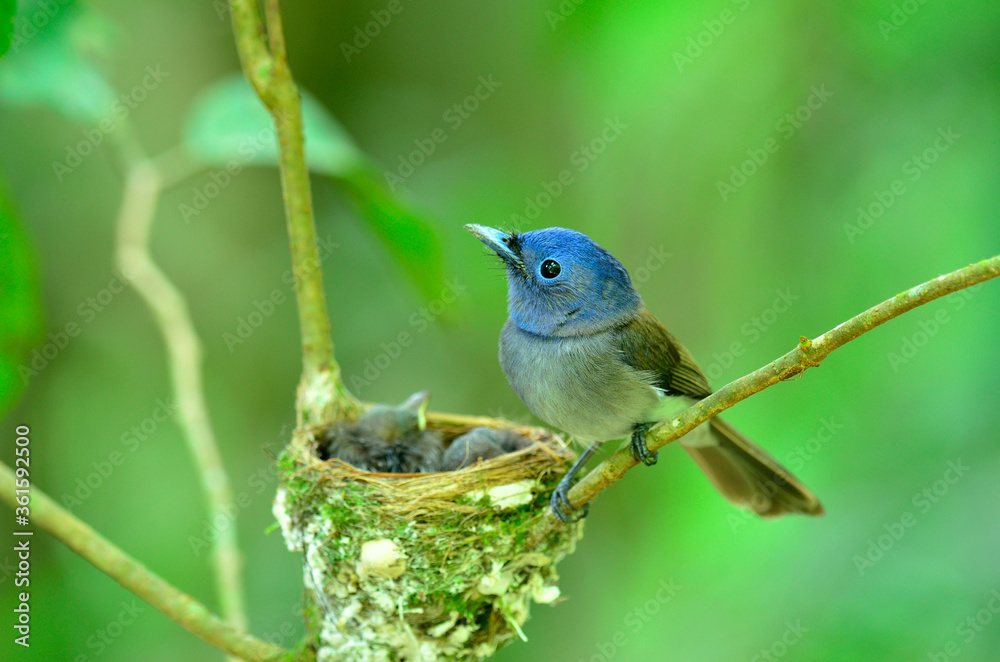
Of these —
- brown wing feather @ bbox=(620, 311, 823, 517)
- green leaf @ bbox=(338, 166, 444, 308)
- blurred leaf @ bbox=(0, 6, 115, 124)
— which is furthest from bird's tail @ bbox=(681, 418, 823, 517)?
blurred leaf @ bbox=(0, 6, 115, 124)

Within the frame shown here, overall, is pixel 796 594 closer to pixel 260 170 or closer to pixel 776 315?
pixel 776 315

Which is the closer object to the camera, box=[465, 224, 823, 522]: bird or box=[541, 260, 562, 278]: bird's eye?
box=[465, 224, 823, 522]: bird

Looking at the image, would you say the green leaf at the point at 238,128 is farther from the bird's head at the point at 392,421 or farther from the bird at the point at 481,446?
the bird at the point at 481,446

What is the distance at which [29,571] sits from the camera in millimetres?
4301

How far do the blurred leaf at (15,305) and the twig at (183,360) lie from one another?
700mm

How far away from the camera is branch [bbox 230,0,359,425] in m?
2.60

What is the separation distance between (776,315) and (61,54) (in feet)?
11.6

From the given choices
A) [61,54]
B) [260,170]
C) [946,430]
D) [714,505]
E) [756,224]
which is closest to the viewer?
[61,54]

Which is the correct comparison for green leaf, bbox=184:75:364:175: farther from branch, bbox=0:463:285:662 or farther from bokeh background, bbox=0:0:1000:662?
branch, bbox=0:463:285:662

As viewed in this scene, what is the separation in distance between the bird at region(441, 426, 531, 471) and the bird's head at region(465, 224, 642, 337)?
0.58m

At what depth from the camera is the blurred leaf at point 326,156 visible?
2922 mm

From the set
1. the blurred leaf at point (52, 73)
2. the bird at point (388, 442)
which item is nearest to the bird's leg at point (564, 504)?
the bird at point (388, 442)

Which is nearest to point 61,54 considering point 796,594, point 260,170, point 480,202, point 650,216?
point 260,170

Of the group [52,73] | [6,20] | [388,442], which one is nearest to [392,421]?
[388,442]
